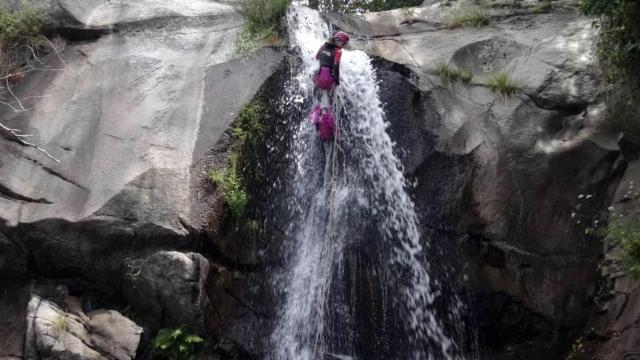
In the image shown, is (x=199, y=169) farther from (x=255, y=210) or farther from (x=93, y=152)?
(x=93, y=152)

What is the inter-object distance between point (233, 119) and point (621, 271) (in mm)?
5388

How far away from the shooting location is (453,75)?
→ 9305mm

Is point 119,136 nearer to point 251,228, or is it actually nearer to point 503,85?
point 251,228

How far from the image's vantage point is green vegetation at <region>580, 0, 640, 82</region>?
23.4 feet

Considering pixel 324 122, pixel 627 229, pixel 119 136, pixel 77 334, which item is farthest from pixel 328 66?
pixel 77 334

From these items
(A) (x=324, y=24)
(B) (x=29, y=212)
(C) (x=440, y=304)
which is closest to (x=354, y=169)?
(C) (x=440, y=304)

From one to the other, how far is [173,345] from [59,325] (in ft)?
4.07

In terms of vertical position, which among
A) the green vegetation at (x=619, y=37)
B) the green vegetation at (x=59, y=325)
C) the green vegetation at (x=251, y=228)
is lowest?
the green vegetation at (x=59, y=325)

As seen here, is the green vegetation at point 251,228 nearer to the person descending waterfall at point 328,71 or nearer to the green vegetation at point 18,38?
the person descending waterfall at point 328,71

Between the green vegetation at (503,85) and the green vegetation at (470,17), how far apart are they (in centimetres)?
169

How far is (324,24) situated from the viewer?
428 inches

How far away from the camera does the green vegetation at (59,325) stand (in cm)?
630

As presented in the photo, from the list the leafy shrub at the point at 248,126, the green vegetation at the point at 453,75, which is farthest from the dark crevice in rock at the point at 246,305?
the green vegetation at the point at 453,75

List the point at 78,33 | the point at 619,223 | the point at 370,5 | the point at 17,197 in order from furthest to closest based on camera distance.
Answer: the point at 370,5 < the point at 78,33 < the point at 17,197 < the point at 619,223
